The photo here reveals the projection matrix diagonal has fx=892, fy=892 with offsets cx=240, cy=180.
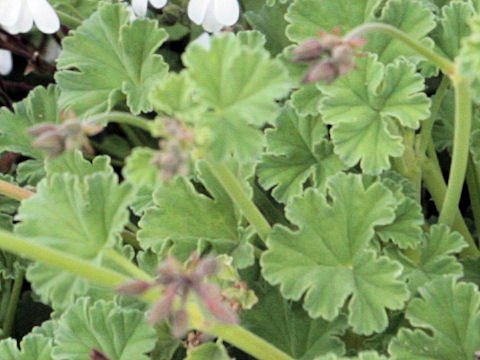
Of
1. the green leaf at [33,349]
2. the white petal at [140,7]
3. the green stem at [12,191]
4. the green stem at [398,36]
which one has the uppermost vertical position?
the green stem at [398,36]

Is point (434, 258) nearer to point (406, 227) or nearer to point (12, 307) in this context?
point (406, 227)

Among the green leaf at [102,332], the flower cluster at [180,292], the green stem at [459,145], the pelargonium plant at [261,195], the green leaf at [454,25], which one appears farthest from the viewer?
the green leaf at [454,25]

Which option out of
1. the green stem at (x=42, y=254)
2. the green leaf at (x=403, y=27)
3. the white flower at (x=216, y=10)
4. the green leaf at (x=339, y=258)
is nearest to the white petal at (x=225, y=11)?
the white flower at (x=216, y=10)

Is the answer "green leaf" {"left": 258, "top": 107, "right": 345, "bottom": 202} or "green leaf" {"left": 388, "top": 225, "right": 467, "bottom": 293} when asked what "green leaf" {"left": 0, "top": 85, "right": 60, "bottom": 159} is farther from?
"green leaf" {"left": 388, "top": 225, "right": 467, "bottom": 293}

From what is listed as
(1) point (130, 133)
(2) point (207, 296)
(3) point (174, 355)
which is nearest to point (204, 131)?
(2) point (207, 296)

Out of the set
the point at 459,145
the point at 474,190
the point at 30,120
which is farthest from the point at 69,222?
the point at 474,190

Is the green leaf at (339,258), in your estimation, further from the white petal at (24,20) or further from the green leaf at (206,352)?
the white petal at (24,20)

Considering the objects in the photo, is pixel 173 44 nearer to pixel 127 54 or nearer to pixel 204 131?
pixel 127 54

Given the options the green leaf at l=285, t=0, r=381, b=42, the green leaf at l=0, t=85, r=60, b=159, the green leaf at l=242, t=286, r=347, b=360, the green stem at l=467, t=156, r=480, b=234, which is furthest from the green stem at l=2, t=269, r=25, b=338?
the green stem at l=467, t=156, r=480, b=234
